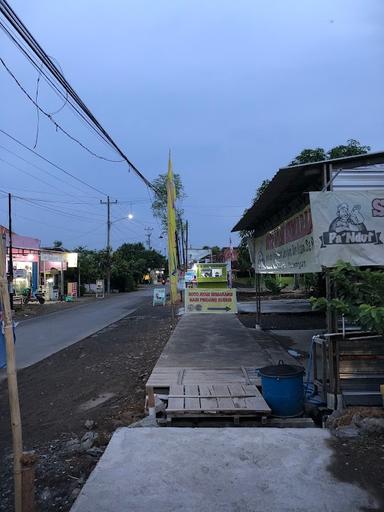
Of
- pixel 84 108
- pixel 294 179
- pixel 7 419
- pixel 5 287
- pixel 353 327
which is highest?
pixel 84 108

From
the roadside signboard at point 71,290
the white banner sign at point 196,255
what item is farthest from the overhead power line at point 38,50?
the white banner sign at point 196,255

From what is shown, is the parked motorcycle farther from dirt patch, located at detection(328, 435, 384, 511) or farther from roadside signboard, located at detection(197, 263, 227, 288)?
dirt patch, located at detection(328, 435, 384, 511)

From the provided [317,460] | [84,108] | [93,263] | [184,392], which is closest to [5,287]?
[317,460]

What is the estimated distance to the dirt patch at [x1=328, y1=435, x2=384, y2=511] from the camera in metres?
3.84

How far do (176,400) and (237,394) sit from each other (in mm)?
832

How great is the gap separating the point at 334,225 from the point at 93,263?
48336mm

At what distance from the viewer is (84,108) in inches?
344

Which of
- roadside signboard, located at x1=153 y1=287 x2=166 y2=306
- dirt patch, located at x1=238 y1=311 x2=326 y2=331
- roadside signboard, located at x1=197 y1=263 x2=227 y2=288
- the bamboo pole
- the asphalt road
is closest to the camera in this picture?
the bamboo pole

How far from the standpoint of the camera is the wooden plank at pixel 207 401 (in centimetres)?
592

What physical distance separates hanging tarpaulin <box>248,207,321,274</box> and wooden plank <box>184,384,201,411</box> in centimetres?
233

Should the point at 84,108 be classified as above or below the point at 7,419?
above

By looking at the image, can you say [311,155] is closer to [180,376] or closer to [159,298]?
[159,298]

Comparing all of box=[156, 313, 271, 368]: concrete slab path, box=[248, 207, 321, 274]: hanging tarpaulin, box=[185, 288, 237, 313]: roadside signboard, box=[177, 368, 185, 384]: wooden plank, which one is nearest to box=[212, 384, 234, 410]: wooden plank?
box=[177, 368, 185, 384]: wooden plank

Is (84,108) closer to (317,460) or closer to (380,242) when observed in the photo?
(380,242)
